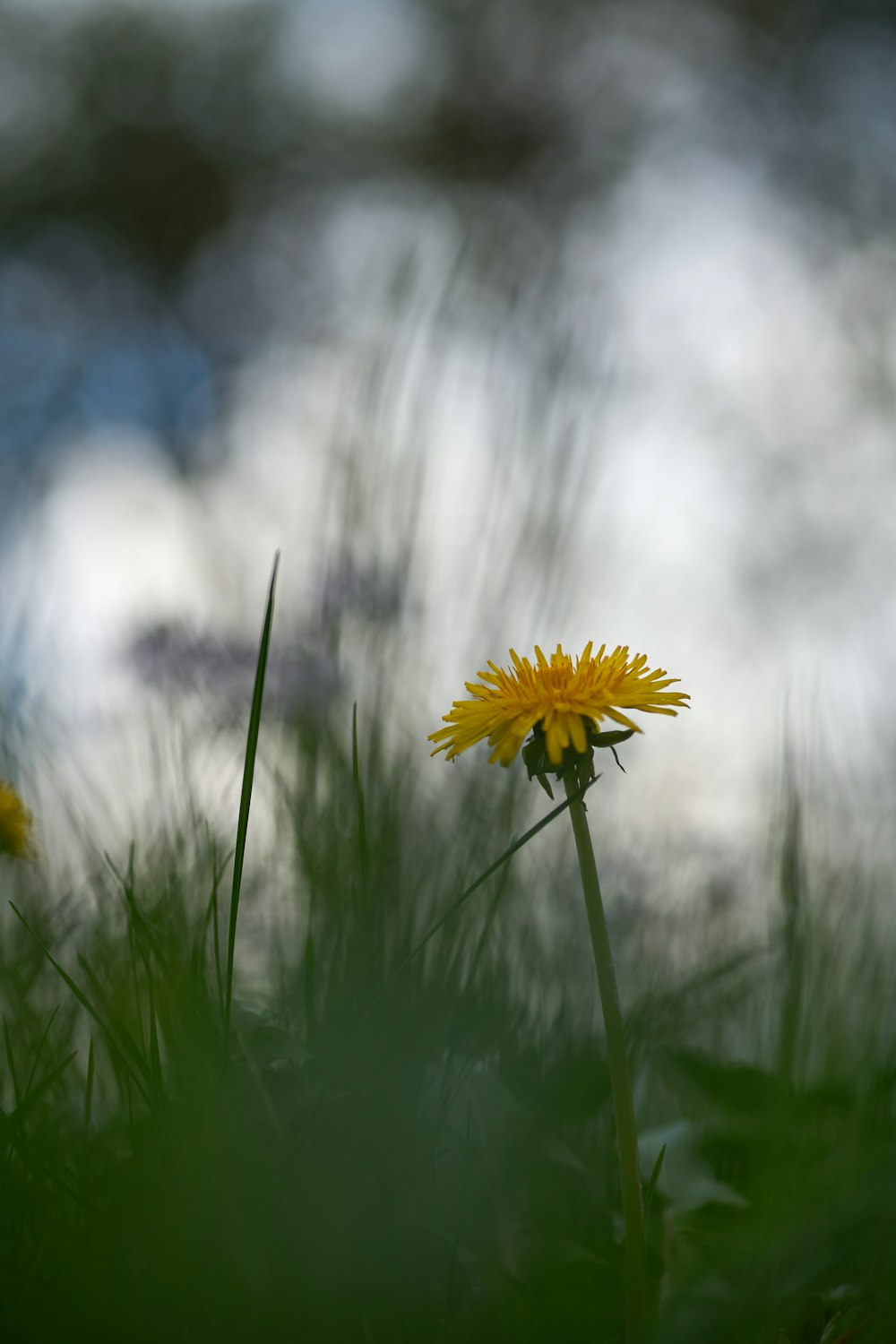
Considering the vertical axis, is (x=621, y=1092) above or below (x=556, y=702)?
below

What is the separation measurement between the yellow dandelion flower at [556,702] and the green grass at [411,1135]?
0.08 m

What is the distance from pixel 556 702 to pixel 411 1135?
0.24 metres

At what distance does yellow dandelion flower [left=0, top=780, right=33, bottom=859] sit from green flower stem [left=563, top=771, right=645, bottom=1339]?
0.64m

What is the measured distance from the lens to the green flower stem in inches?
16.8

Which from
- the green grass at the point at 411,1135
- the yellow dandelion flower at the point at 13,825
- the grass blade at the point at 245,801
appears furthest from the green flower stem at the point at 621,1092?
the yellow dandelion flower at the point at 13,825

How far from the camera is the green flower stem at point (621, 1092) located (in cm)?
43

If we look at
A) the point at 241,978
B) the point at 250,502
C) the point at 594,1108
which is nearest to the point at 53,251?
the point at 250,502

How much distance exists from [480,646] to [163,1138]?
438 mm

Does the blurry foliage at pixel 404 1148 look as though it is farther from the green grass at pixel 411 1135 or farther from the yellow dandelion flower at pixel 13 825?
the yellow dandelion flower at pixel 13 825

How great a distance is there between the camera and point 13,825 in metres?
0.93

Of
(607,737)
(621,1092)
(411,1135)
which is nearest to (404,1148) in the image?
(411,1135)

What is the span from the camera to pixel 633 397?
2.85 feet

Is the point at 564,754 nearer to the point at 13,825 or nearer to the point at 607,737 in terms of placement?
the point at 607,737

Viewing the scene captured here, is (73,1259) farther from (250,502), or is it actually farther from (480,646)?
(250,502)
